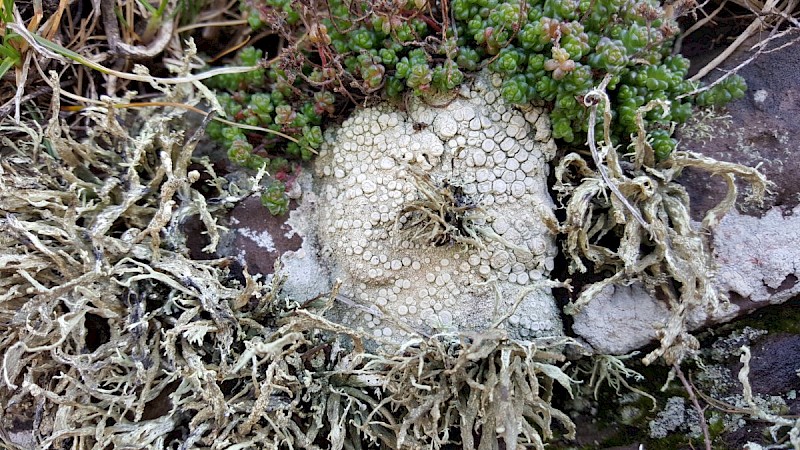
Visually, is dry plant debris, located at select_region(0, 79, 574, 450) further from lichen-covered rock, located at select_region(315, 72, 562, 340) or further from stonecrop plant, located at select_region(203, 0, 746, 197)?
stonecrop plant, located at select_region(203, 0, 746, 197)

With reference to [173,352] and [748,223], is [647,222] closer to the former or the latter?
[748,223]

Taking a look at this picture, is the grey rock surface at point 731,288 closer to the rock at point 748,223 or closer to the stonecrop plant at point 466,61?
the rock at point 748,223

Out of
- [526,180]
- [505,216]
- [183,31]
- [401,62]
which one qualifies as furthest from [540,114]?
[183,31]

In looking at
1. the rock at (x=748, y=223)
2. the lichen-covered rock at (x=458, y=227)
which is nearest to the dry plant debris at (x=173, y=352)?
the lichen-covered rock at (x=458, y=227)

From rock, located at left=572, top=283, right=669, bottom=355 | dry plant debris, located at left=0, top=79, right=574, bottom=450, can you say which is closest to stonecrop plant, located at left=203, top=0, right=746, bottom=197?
dry plant debris, located at left=0, top=79, right=574, bottom=450

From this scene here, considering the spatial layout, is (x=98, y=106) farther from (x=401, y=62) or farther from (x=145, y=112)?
(x=401, y=62)
